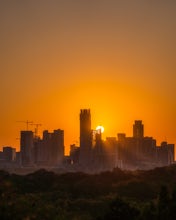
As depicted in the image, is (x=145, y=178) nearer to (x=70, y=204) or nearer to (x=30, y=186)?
(x=30, y=186)

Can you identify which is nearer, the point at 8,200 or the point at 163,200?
the point at 163,200

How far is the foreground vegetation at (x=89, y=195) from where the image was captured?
7138 cm

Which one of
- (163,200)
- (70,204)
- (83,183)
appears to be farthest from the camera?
(83,183)

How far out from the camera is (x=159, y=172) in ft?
542

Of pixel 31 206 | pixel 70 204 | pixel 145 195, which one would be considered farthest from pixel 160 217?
pixel 145 195

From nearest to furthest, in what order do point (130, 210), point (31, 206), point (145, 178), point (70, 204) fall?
point (130, 210) → point (31, 206) → point (70, 204) → point (145, 178)

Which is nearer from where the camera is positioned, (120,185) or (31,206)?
(31,206)

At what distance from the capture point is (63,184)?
144 m

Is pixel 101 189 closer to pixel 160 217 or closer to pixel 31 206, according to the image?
pixel 31 206

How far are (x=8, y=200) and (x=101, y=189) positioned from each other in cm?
6139

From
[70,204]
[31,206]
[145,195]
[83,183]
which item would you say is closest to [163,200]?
[31,206]

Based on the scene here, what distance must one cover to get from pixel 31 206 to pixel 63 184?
6427 centimetres

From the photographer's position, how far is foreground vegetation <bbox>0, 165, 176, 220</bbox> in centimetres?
7138

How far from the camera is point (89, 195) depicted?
13100 cm
